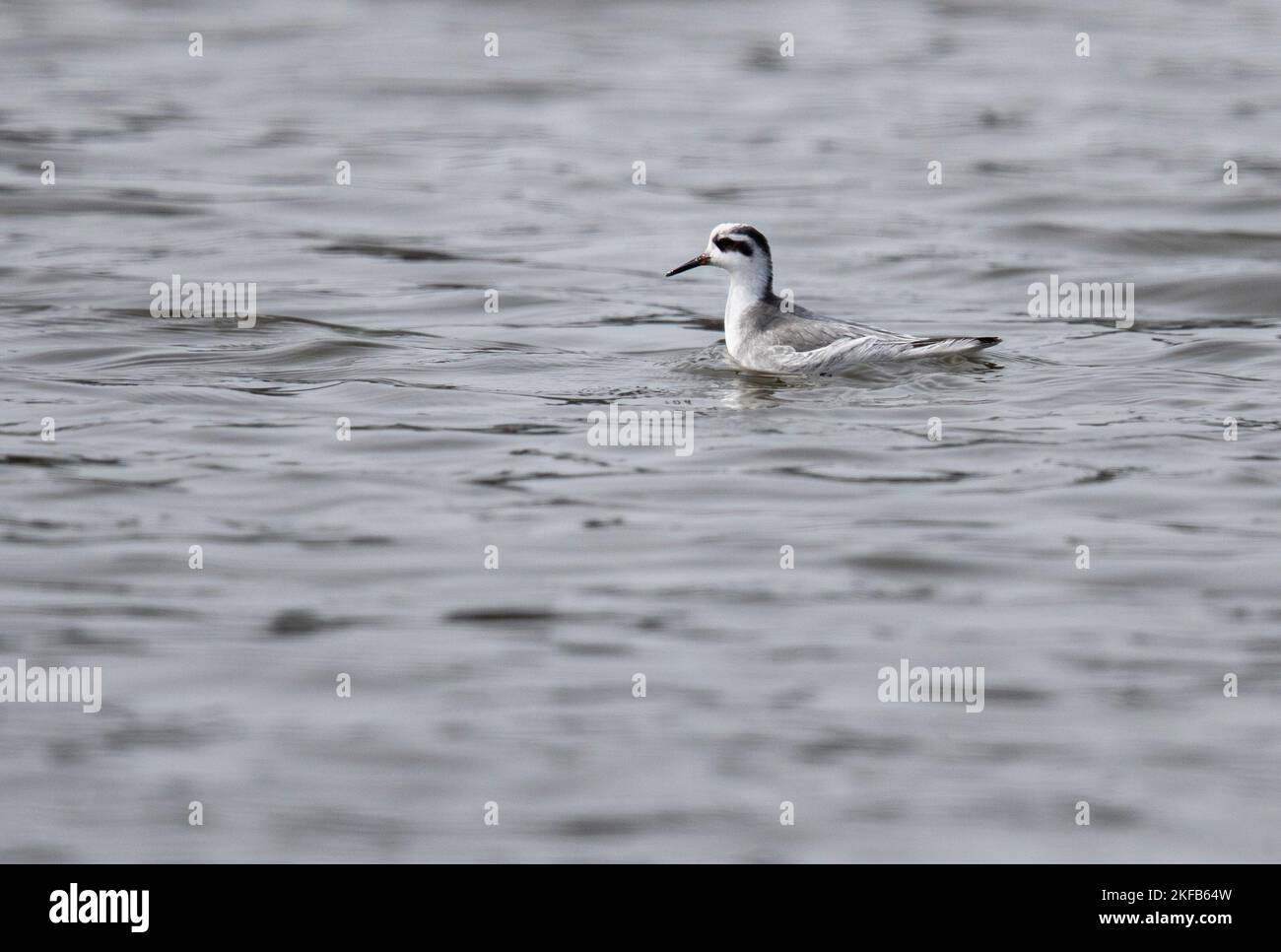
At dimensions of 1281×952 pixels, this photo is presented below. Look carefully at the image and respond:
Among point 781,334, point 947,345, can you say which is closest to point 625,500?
point 781,334

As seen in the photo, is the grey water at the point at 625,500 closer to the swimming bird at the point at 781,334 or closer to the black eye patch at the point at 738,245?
the swimming bird at the point at 781,334

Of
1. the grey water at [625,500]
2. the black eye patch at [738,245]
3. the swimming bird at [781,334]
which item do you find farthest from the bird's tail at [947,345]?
the black eye patch at [738,245]

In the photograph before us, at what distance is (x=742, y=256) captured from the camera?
16297mm

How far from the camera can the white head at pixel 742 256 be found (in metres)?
16.3

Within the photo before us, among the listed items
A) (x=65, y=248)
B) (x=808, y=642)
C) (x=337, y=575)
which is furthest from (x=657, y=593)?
(x=65, y=248)

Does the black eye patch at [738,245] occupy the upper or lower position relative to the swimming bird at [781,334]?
upper

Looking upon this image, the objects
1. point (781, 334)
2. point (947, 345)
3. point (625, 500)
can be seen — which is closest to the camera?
point (625, 500)

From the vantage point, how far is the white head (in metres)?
16.3

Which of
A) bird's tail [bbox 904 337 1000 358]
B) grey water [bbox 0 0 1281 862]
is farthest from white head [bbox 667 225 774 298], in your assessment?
bird's tail [bbox 904 337 1000 358]

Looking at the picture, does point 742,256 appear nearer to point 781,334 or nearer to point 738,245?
point 738,245

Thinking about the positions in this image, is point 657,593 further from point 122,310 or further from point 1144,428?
point 122,310

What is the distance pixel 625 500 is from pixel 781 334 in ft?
12.4

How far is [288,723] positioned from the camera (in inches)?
357

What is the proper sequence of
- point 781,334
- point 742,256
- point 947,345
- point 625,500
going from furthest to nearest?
point 742,256 < point 781,334 < point 947,345 < point 625,500
